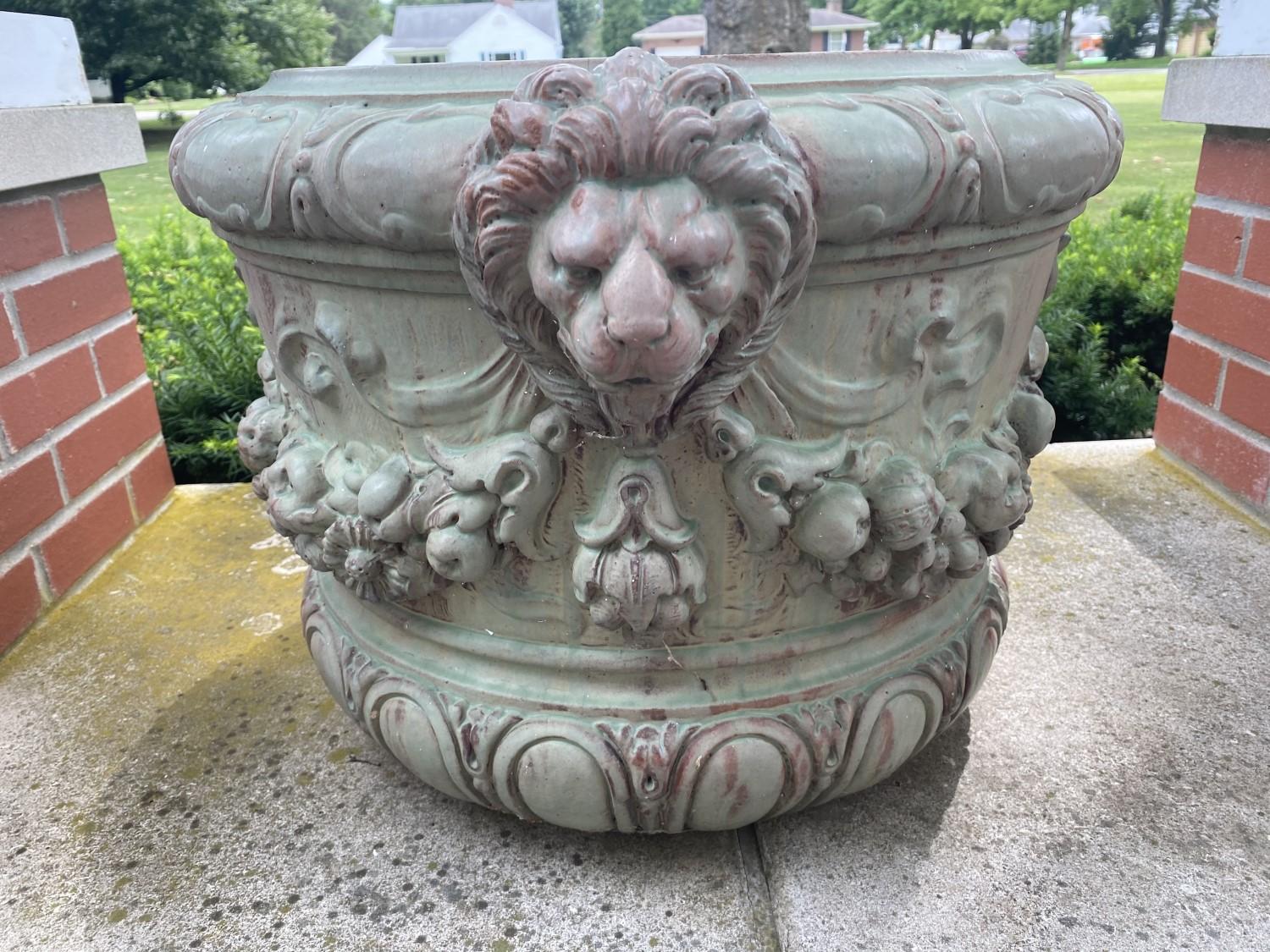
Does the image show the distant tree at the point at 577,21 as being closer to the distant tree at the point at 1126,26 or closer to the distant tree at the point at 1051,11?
the distant tree at the point at 1051,11

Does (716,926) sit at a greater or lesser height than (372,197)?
lesser

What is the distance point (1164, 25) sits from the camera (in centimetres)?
3634

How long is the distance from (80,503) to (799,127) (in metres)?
1.89

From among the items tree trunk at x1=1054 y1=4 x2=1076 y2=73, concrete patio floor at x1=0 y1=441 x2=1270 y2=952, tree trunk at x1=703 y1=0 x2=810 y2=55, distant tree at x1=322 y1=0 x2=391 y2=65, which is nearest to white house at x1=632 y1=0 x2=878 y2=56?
tree trunk at x1=1054 y1=4 x2=1076 y2=73

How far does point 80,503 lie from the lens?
2152 mm

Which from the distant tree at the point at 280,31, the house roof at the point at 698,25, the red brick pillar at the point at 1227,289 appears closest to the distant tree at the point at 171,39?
the distant tree at the point at 280,31

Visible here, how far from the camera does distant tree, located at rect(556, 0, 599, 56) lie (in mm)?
48312

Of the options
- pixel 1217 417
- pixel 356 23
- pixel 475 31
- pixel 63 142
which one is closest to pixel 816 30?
pixel 475 31

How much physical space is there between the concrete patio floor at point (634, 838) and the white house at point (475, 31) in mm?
41398

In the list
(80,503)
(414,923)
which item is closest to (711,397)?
(414,923)

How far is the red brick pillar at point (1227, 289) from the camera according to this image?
2.20 m

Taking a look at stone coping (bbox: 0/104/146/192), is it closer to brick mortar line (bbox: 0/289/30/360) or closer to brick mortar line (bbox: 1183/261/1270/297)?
brick mortar line (bbox: 0/289/30/360)

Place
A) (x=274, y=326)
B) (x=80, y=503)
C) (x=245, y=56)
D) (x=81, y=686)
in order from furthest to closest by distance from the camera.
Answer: (x=245, y=56) < (x=80, y=503) < (x=81, y=686) < (x=274, y=326)

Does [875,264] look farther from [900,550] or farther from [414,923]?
[414,923]
